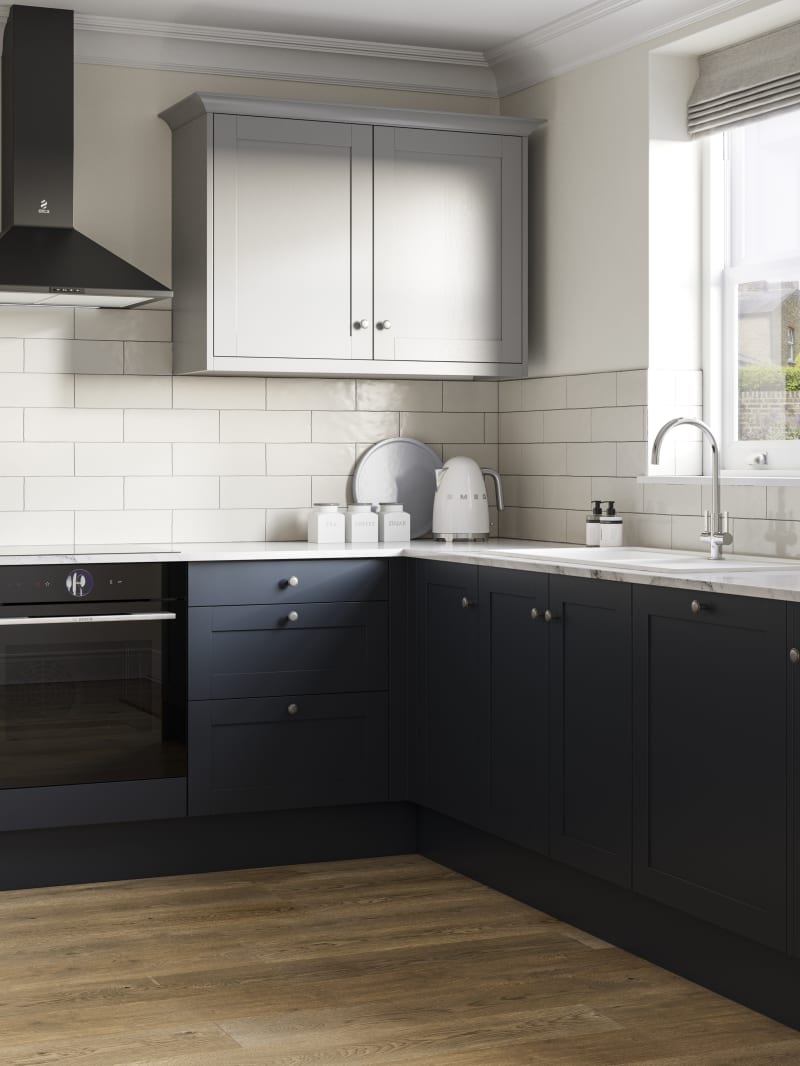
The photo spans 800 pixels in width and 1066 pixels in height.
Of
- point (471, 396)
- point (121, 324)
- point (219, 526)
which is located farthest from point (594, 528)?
point (121, 324)

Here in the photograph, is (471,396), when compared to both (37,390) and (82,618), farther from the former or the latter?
(82,618)

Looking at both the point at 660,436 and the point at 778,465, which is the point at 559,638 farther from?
the point at 778,465

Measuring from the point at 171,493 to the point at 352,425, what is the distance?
64 centimetres

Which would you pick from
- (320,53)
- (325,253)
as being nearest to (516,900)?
(325,253)

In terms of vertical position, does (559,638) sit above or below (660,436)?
below

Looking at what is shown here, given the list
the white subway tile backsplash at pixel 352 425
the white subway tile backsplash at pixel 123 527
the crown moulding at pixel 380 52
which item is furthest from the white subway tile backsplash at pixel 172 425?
the crown moulding at pixel 380 52

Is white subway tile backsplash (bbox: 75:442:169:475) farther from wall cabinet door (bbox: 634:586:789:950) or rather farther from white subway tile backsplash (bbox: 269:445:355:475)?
wall cabinet door (bbox: 634:586:789:950)

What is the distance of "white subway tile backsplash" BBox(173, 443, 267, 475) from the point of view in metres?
4.55

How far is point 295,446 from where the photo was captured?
15.4ft

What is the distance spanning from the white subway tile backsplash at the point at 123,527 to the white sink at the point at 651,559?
1.10 meters

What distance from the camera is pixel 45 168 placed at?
416 cm

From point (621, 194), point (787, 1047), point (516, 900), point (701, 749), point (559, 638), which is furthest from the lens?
point (621, 194)

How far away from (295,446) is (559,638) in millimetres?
1451

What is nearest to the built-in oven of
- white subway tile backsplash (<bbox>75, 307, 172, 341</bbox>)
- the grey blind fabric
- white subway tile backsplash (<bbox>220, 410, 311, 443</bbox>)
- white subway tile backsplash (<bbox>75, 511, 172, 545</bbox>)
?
white subway tile backsplash (<bbox>75, 511, 172, 545</bbox>)
